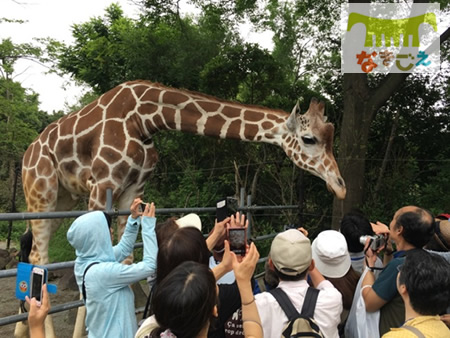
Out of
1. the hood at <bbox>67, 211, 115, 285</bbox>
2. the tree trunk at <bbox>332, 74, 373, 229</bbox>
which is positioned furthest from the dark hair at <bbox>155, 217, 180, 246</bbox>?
the tree trunk at <bbox>332, 74, 373, 229</bbox>

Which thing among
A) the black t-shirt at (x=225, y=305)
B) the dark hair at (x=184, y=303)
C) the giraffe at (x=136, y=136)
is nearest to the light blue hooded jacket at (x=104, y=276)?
the black t-shirt at (x=225, y=305)

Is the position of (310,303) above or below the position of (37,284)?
below

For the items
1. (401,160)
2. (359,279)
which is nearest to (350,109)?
(401,160)

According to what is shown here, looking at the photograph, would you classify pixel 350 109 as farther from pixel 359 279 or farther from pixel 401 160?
pixel 359 279

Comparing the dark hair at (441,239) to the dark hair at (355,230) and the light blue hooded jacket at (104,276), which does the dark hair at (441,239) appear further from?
the light blue hooded jacket at (104,276)

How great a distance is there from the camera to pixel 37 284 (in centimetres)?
124

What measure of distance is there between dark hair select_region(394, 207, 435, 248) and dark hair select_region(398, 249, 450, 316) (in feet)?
1.43

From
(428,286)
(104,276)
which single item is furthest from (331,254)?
A: (104,276)

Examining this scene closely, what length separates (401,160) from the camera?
6168mm

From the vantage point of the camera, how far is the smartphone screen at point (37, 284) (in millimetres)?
1238

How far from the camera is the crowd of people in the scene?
120cm

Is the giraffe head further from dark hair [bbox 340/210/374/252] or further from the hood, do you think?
the hood

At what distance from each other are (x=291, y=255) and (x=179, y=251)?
1.38ft

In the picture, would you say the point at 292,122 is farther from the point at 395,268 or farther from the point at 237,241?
the point at 237,241
